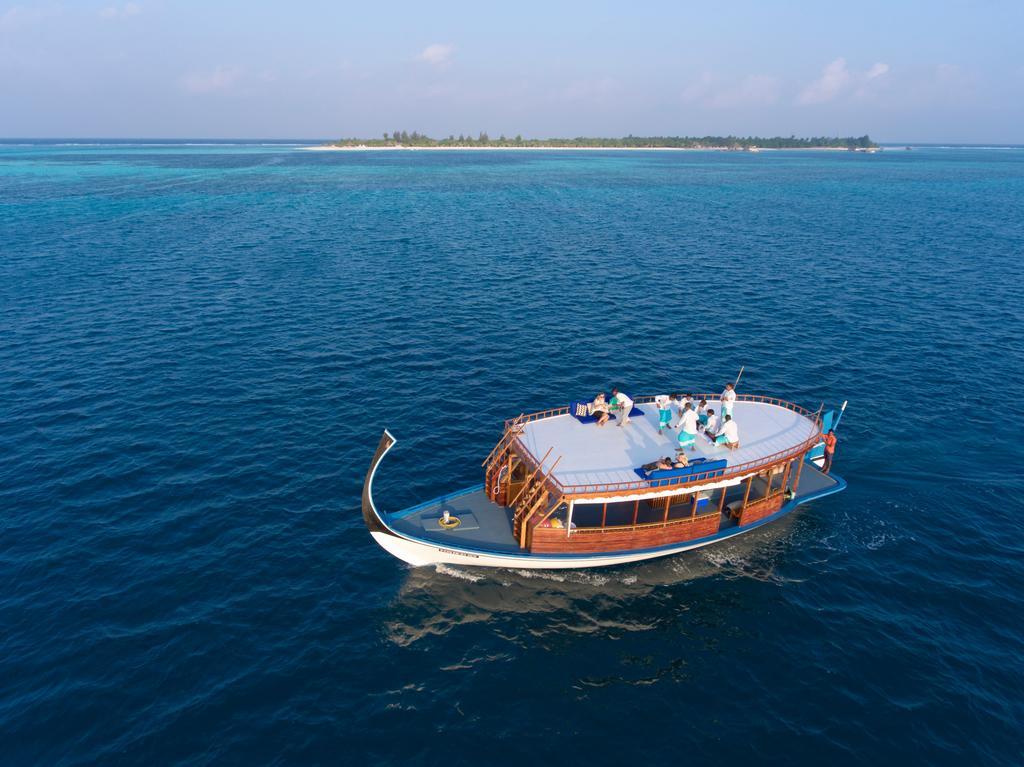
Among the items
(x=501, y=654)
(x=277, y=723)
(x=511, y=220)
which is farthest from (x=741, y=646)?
(x=511, y=220)

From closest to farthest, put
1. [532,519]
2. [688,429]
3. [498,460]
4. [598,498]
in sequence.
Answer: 1. [598,498]
2. [532,519]
3. [688,429]
4. [498,460]

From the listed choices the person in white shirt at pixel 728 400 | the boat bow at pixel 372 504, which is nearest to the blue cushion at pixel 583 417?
the person in white shirt at pixel 728 400

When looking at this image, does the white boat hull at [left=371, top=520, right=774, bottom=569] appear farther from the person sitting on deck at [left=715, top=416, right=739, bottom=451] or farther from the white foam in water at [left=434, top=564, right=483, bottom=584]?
the person sitting on deck at [left=715, top=416, right=739, bottom=451]

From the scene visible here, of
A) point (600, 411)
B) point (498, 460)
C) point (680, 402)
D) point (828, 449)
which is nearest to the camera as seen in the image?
point (498, 460)

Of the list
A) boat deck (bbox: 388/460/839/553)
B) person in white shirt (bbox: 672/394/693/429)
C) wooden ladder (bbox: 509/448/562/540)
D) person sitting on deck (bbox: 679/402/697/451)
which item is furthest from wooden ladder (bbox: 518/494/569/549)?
person in white shirt (bbox: 672/394/693/429)

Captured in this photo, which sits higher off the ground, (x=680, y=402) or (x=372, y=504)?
(x=680, y=402)

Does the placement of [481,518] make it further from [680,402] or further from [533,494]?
[680,402]

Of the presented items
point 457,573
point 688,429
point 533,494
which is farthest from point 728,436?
point 457,573

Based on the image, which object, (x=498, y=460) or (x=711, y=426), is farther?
(x=711, y=426)

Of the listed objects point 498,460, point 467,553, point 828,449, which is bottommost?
point 467,553
